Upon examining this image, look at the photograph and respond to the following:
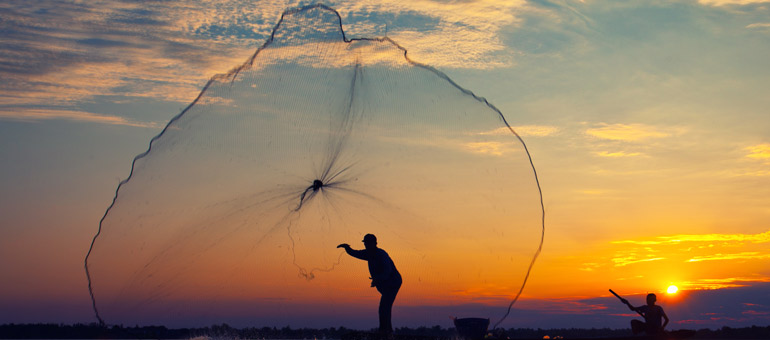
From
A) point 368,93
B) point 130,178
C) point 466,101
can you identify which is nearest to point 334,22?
point 368,93

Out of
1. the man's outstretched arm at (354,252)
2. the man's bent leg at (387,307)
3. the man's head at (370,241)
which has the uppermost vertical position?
the man's head at (370,241)

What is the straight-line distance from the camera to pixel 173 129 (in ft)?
61.5

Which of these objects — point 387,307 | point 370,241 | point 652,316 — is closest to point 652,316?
point 652,316

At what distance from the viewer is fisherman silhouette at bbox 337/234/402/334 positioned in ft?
66.3

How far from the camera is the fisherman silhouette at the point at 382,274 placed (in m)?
20.2

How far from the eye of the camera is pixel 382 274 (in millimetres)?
20531

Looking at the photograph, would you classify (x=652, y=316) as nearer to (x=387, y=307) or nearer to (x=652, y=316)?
(x=652, y=316)

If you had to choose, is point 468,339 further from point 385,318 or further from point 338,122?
point 338,122

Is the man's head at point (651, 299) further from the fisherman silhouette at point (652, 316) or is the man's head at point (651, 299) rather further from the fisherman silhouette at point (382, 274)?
the fisherman silhouette at point (382, 274)

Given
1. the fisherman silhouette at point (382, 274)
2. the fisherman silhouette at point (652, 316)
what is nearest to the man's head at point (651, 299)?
the fisherman silhouette at point (652, 316)

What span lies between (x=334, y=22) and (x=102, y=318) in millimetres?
10079

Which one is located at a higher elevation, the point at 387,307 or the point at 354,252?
the point at 354,252

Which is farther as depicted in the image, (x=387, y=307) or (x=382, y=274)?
(x=387, y=307)

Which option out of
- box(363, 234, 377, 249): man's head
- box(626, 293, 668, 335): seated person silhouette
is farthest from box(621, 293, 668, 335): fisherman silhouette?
box(363, 234, 377, 249): man's head
